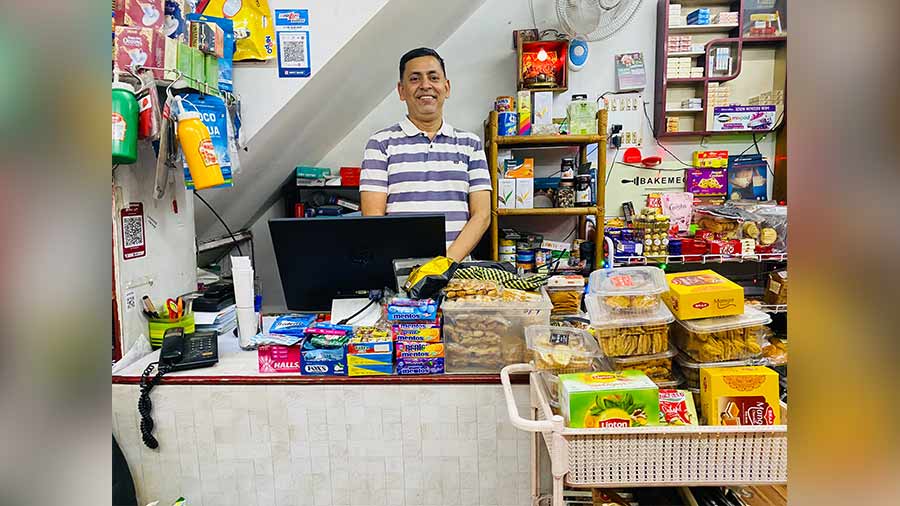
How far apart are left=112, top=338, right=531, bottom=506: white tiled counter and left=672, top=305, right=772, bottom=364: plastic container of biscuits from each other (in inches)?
17.2

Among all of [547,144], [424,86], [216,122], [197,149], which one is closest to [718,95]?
[547,144]

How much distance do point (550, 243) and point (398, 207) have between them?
3.52 feet

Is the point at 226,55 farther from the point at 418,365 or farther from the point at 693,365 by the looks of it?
the point at 693,365

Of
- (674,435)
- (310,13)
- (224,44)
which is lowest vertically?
(674,435)

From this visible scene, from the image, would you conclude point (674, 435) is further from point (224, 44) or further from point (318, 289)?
point (224, 44)

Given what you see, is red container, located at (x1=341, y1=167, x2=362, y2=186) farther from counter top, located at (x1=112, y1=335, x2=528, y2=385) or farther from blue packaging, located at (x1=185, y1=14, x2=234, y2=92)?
counter top, located at (x1=112, y1=335, x2=528, y2=385)

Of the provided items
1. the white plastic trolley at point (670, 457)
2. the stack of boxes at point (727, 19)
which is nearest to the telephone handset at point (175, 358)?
the white plastic trolley at point (670, 457)

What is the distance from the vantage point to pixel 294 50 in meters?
2.09

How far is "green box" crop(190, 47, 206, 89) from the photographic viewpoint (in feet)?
5.41

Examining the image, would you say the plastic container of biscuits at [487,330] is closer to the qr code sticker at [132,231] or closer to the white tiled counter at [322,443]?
the white tiled counter at [322,443]

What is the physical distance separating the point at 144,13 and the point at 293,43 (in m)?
0.64
